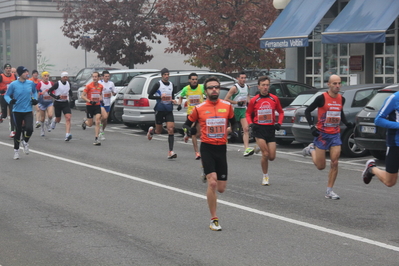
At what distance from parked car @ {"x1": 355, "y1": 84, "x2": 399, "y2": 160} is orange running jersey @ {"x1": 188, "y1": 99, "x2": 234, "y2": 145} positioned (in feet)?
16.6

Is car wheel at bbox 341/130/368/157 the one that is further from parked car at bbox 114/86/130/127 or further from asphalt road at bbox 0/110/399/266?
parked car at bbox 114/86/130/127

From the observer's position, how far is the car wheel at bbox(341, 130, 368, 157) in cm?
1412

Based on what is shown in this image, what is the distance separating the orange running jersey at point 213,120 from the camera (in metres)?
8.16

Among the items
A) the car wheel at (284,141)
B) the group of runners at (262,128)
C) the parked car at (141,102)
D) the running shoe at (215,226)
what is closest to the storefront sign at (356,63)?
the parked car at (141,102)

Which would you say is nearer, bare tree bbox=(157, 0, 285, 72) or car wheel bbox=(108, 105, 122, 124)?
car wheel bbox=(108, 105, 122, 124)

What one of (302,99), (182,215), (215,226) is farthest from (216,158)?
(302,99)

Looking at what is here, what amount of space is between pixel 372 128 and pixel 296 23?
1120cm

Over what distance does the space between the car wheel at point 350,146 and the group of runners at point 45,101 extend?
5.97m

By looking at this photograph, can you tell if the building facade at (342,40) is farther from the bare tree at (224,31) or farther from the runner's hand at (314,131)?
the runner's hand at (314,131)

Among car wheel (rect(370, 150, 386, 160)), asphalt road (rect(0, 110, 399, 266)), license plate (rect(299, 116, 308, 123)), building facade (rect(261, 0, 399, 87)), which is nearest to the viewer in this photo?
asphalt road (rect(0, 110, 399, 266))

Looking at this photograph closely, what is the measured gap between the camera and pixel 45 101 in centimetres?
1970

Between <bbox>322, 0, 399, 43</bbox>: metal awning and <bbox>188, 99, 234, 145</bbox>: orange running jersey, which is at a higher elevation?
<bbox>322, 0, 399, 43</bbox>: metal awning

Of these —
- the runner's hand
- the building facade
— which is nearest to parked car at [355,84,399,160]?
the runner's hand

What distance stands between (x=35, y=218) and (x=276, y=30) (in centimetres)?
1663
